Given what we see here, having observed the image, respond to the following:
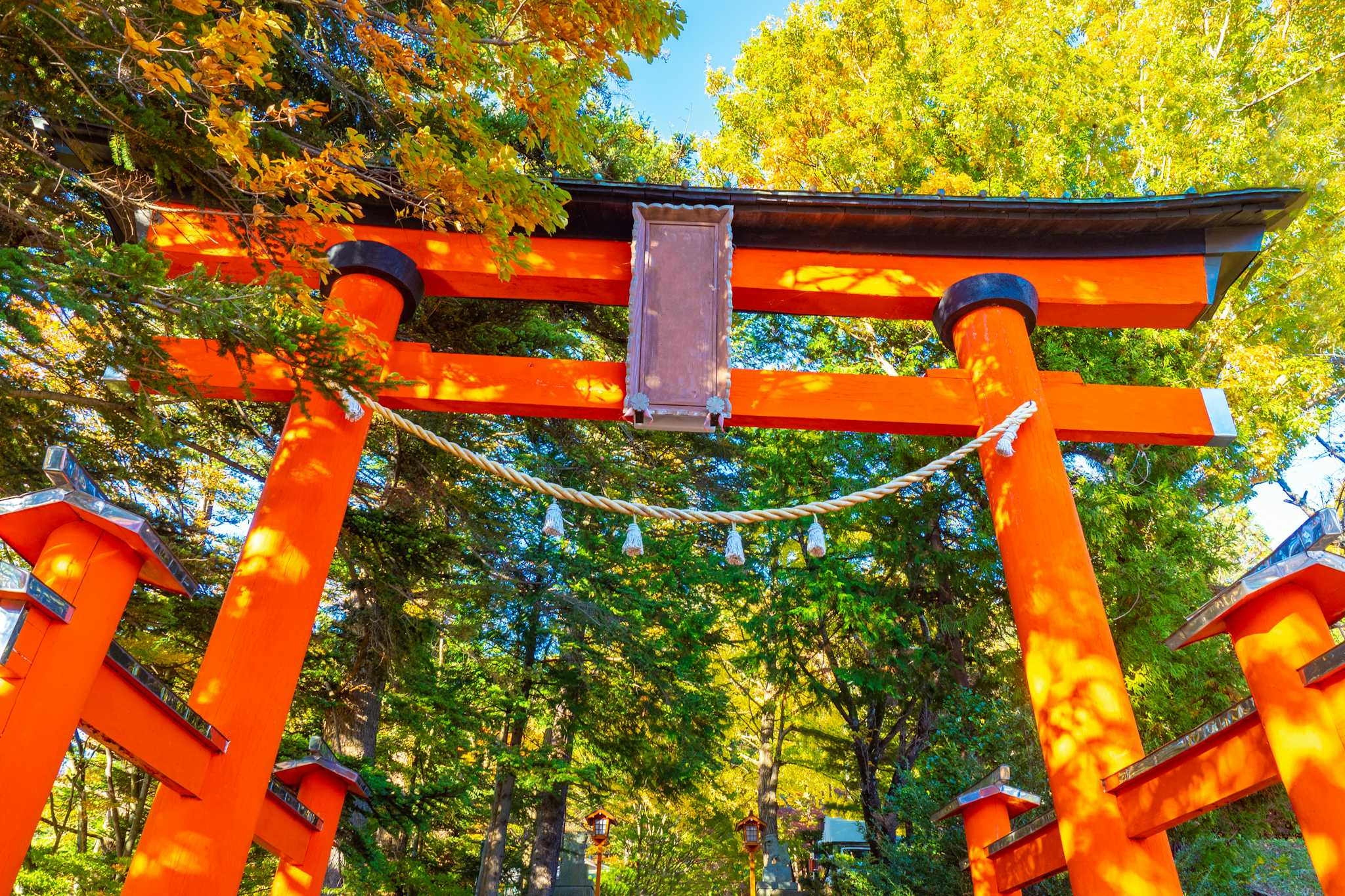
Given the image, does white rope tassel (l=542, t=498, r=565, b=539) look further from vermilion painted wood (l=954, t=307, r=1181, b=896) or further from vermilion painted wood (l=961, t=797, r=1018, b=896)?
vermilion painted wood (l=961, t=797, r=1018, b=896)

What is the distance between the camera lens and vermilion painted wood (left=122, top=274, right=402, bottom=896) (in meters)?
2.96

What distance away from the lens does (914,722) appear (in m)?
9.52

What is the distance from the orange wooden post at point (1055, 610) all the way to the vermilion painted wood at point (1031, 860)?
0.72ft

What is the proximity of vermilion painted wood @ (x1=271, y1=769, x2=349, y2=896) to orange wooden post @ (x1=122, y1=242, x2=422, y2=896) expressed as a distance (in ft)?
2.02

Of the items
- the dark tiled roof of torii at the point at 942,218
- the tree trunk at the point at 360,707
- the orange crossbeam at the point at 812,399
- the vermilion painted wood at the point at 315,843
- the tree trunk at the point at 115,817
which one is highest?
the dark tiled roof of torii at the point at 942,218

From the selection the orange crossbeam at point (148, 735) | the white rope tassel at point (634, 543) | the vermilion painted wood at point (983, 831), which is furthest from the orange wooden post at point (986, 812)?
the orange crossbeam at point (148, 735)

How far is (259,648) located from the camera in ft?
11.0

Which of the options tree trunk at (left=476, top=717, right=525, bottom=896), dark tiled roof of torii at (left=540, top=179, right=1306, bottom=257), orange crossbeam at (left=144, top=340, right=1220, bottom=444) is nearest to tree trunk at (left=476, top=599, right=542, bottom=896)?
tree trunk at (left=476, top=717, right=525, bottom=896)

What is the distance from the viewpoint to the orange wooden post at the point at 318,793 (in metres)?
3.74

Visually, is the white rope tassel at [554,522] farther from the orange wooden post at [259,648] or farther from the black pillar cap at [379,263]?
the black pillar cap at [379,263]

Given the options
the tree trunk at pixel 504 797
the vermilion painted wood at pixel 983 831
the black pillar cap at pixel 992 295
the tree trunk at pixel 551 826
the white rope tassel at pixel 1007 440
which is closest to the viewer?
the white rope tassel at pixel 1007 440

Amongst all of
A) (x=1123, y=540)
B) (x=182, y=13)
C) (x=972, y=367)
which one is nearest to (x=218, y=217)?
(x=182, y=13)

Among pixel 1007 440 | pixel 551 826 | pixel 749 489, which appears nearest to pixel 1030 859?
pixel 1007 440

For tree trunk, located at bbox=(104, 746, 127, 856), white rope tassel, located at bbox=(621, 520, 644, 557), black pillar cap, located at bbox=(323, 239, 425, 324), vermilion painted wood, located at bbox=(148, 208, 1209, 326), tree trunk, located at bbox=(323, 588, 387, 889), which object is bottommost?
tree trunk, located at bbox=(104, 746, 127, 856)
